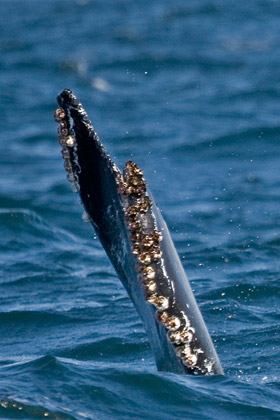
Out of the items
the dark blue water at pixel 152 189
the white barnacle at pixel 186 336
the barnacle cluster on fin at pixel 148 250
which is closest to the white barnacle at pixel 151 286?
the barnacle cluster on fin at pixel 148 250

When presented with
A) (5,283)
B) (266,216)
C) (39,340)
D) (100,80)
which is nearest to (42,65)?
(100,80)

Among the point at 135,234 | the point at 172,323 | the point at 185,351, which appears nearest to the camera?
the point at 135,234

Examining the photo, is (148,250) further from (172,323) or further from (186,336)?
(186,336)

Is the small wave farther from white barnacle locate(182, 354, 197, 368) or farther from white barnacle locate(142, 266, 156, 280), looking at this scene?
white barnacle locate(142, 266, 156, 280)

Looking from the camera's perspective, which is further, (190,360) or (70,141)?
(190,360)

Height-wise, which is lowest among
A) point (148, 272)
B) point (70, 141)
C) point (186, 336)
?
point (186, 336)

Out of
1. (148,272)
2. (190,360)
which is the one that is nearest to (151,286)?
(148,272)

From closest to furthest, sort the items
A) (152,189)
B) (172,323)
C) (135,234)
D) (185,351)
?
1. (135,234)
2. (172,323)
3. (185,351)
4. (152,189)
